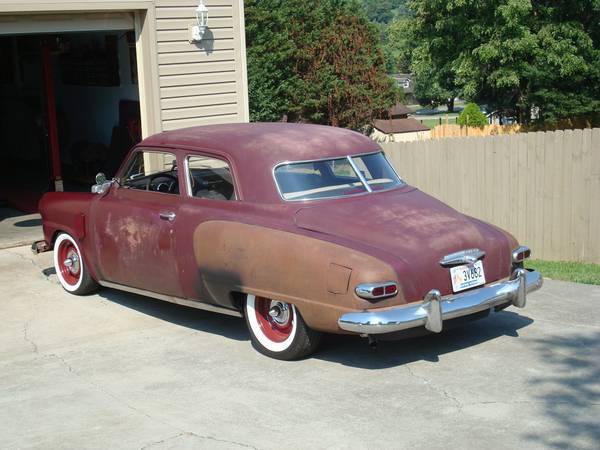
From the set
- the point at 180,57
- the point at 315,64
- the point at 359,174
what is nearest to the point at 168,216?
the point at 359,174

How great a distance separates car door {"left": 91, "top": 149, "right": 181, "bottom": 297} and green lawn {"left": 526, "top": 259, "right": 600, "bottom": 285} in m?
4.26

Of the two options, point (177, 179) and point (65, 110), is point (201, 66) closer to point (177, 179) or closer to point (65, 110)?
point (177, 179)

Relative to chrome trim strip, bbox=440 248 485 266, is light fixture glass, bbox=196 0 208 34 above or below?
above

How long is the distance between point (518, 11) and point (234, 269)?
27.6 metres

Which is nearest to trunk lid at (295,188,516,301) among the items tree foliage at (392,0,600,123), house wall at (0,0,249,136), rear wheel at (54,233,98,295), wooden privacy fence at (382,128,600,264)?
rear wheel at (54,233,98,295)

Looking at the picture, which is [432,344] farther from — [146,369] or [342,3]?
[342,3]

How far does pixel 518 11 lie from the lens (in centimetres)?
3192

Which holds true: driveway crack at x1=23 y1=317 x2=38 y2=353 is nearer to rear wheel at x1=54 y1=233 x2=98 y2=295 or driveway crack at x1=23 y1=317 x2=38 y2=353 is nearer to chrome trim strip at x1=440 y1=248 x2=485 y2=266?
rear wheel at x1=54 y1=233 x2=98 y2=295

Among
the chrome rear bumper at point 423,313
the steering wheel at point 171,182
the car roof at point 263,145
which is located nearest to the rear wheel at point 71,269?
the steering wheel at point 171,182

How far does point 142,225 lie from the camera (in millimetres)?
7613

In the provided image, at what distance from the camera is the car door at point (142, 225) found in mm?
7414

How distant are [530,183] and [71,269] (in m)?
5.91

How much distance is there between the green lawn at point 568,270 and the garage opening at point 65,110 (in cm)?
691

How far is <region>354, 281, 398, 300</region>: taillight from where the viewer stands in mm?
5992
